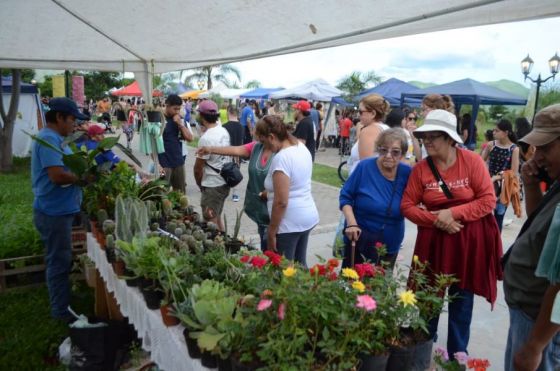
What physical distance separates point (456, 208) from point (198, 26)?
2780mm

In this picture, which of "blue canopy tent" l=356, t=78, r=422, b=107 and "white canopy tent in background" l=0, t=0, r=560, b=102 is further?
"blue canopy tent" l=356, t=78, r=422, b=107

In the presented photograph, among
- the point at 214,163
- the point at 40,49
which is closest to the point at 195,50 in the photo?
the point at 214,163

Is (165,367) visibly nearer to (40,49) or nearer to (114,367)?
(114,367)

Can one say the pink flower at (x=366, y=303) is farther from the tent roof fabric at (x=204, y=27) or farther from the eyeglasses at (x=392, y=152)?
the tent roof fabric at (x=204, y=27)

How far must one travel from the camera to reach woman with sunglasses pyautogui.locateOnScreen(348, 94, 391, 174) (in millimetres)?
3551

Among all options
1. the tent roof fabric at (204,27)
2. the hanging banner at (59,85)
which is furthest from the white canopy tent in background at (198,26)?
the hanging banner at (59,85)

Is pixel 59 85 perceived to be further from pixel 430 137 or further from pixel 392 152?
pixel 430 137

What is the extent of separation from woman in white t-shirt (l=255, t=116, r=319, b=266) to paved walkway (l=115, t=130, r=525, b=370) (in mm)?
259

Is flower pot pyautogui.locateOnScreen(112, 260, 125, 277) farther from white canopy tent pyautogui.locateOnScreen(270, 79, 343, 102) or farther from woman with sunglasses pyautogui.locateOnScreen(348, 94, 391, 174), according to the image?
white canopy tent pyautogui.locateOnScreen(270, 79, 343, 102)

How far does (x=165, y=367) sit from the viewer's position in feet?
6.44

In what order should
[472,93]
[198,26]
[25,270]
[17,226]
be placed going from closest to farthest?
[198,26] → [25,270] → [17,226] → [472,93]

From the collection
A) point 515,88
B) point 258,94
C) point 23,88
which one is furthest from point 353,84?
point 515,88

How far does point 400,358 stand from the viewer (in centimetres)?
146

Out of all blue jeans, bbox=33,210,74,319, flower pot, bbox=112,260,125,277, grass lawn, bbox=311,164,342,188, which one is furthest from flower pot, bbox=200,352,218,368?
grass lawn, bbox=311,164,342,188
